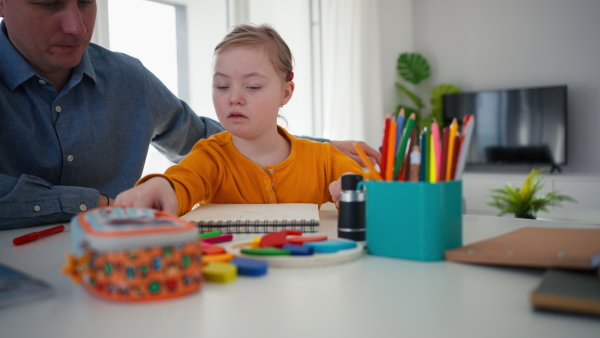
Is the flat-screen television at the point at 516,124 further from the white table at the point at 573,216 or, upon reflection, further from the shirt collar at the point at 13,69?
the shirt collar at the point at 13,69

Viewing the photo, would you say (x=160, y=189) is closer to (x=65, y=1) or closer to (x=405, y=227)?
(x=405, y=227)

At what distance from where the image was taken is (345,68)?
5059mm

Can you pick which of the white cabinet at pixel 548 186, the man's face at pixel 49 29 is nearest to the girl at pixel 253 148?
the man's face at pixel 49 29

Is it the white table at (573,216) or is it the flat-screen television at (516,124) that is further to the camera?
the flat-screen television at (516,124)

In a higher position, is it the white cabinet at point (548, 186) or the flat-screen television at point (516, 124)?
the flat-screen television at point (516, 124)

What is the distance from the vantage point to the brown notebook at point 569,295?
16.5 inches

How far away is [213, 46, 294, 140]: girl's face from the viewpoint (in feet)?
3.83

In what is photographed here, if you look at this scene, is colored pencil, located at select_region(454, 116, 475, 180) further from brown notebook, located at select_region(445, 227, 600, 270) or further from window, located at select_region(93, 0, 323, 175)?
window, located at select_region(93, 0, 323, 175)

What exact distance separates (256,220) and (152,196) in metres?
0.16

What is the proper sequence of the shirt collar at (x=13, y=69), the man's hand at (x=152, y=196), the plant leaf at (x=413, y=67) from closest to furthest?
1. the man's hand at (x=152, y=196)
2. the shirt collar at (x=13, y=69)
3. the plant leaf at (x=413, y=67)

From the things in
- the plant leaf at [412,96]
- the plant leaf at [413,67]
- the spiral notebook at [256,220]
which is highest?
the plant leaf at [413,67]

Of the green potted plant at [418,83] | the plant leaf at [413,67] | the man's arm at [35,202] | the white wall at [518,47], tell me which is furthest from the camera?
the plant leaf at [413,67]

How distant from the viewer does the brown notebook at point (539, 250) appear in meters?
0.52

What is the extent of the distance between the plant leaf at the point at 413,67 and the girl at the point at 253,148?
15.7ft
